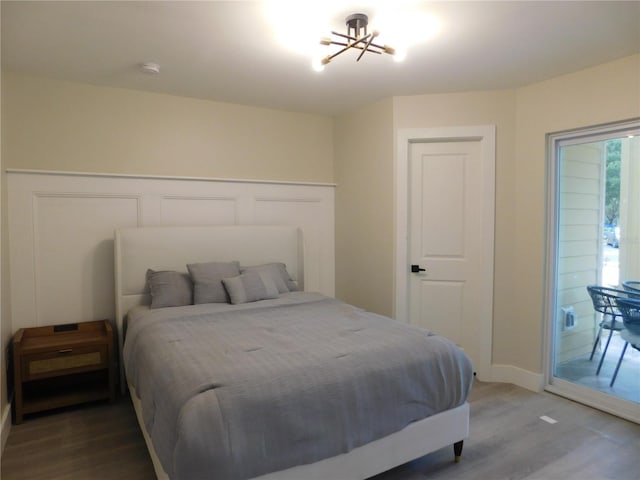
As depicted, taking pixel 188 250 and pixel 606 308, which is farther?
pixel 188 250

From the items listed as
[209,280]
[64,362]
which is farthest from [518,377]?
[64,362]

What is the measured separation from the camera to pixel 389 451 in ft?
6.84

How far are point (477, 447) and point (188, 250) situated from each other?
2.60m

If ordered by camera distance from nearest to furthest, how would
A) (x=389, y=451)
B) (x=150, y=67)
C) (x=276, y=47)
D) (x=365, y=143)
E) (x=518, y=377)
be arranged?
(x=389, y=451) → (x=276, y=47) → (x=150, y=67) → (x=518, y=377) → (x=365, y=143)

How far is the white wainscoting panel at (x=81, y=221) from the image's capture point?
3168mm

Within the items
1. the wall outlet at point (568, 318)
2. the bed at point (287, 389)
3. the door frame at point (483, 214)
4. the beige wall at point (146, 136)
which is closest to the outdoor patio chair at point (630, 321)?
the wall outlet at point (568, 318)

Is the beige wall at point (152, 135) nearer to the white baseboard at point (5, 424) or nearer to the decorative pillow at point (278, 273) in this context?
the decorative pillow at point (278, 273)

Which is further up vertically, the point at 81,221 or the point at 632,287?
the point at 81,221

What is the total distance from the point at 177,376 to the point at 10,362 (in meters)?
1.90

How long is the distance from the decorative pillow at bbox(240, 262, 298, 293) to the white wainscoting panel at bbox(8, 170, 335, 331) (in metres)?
0.58

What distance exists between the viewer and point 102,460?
2.40m

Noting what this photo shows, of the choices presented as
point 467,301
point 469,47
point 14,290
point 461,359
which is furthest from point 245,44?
point 467,301

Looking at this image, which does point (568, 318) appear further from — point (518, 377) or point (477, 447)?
point (477, 447)

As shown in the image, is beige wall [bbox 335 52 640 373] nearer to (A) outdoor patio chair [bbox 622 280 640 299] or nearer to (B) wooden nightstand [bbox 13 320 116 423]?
(A) outdoor patio chair [bbox 622 280 640 299]
